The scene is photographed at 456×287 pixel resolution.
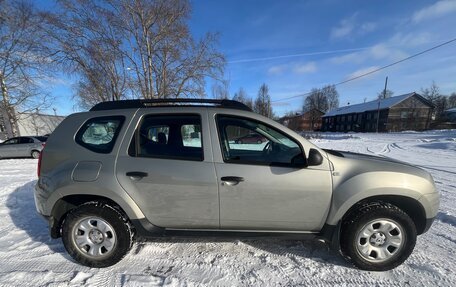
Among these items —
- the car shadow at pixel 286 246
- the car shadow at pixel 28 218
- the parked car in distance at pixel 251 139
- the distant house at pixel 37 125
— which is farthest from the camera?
the distant house at pixel 37 125

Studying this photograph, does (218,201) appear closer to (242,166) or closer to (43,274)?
(242,166)

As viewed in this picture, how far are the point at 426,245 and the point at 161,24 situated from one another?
20.6 m

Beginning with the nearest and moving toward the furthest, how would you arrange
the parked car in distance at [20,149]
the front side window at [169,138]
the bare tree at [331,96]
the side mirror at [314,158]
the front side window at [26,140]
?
the side mirror at [314,158]
the front side window at [169,138]
the parked car in distance at [20,149]
the front side window at [26,140]
the bare tree at [331,96]

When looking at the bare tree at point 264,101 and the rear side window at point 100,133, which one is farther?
the bare tree at point 264,101

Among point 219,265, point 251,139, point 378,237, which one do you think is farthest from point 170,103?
point 378,237

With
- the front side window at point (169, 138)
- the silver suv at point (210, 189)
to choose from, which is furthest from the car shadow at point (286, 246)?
the front side window at point (169, 138)

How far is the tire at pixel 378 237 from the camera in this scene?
2535 mm

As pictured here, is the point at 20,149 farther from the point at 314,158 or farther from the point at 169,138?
the point at 314,158

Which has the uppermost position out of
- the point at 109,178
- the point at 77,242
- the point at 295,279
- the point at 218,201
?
the point at 109,178

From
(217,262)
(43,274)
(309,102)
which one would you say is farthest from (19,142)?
(309,102)

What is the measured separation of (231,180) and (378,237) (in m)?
1.77

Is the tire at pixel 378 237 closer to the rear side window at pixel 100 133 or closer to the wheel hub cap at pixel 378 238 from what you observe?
the wheel hub cap at pixel 378 238

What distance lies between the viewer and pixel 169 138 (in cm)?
289

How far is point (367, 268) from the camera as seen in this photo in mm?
2609
